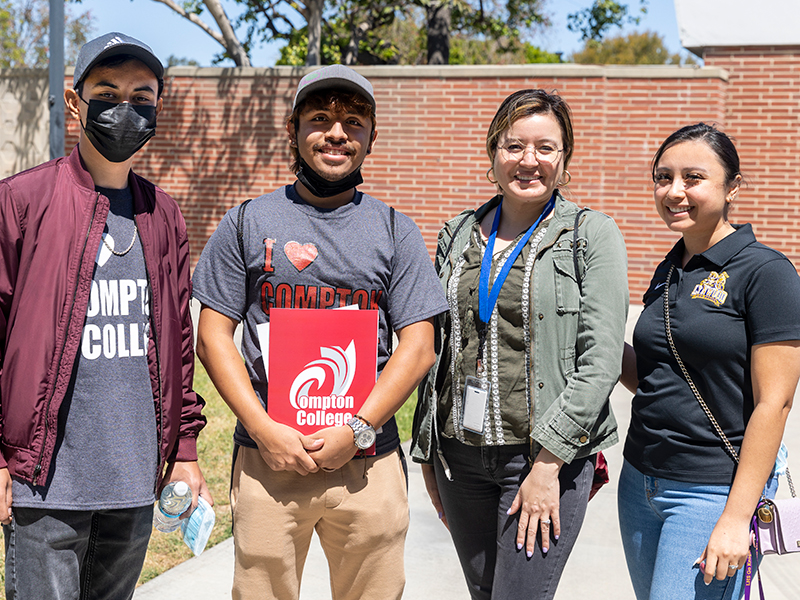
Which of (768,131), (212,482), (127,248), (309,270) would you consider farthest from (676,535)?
(768,131)

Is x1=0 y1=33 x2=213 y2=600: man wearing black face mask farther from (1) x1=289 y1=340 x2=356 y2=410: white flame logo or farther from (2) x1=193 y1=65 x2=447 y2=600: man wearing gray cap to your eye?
(1) x1=289 y1=340 x2=356 y2=410: white flame logo

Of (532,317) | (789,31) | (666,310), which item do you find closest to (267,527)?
(532,317)

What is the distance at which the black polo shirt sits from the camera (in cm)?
219

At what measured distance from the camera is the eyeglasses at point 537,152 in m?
2.49

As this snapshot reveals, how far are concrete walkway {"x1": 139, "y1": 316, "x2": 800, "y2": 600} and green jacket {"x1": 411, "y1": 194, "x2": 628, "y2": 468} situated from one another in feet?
5.34

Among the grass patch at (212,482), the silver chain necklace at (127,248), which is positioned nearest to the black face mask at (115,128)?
the silver chain necklace at (127,248)

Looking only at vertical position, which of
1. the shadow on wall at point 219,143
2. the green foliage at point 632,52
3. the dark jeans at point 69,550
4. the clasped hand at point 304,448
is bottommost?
the dark jeans at point 69,550

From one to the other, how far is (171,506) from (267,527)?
340 millimetres

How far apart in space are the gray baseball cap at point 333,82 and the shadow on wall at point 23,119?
12466 mm

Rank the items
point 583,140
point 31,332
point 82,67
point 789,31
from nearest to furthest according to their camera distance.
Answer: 1. point 31,332
2. point 82,67
3. point 789,31
4. point 583,140

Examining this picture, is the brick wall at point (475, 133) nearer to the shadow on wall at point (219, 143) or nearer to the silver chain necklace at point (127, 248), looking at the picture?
the shadow on wall at point (219, 143)

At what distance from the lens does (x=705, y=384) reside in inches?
90.3

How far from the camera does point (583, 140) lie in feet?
35.9

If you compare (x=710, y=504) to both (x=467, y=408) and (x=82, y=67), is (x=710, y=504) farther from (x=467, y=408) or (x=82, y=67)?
(x=82, y=67)
